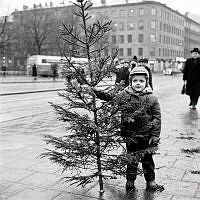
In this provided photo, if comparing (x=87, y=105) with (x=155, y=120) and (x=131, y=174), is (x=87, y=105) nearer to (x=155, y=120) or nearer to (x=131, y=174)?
(x=155, y=120)

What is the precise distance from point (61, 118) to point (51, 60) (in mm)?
44124

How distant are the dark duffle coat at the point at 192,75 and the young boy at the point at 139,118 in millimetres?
7334

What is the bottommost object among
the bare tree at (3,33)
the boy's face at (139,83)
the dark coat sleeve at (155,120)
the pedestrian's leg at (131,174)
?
the pedestrian's leg at (131,174)

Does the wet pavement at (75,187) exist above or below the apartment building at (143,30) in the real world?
below

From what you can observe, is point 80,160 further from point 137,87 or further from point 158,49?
point 158,49

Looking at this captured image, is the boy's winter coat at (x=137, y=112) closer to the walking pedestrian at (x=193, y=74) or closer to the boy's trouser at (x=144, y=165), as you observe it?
the boy's trouser at (x=144, y=165)

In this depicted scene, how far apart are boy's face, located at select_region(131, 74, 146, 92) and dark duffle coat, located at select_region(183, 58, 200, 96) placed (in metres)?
7.33

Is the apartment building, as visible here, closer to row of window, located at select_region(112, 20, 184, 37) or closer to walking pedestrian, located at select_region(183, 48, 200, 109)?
row of window, located at select_region(112, 20, 184, 37)

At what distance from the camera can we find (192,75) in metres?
10.8

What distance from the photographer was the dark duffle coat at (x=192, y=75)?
1070 centimetres

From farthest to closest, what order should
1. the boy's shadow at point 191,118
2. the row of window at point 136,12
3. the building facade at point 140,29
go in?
the row of window at point 136,12, the building facade at point 140,29, the boy's shadow at point 191,118

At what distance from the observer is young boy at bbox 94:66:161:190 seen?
A: 361cm

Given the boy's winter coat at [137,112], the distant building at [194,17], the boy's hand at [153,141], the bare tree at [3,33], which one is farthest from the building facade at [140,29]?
the boy's hand at [153,141]

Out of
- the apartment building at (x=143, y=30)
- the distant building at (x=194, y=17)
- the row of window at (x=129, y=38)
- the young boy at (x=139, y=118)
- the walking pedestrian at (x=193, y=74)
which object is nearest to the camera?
the young boy at (x=139, y=118)
